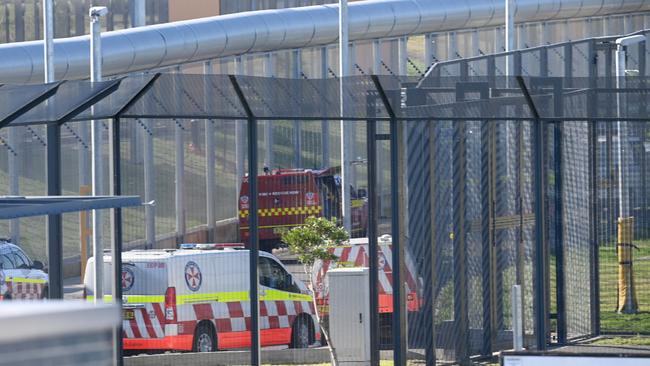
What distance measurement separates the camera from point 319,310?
11492 millimetres

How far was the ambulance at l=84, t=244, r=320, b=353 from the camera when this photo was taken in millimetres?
10602

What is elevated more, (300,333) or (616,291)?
(616,291)

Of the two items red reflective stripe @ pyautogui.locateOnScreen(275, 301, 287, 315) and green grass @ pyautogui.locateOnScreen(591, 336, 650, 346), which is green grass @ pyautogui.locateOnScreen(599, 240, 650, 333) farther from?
red reflective stripe @ pyautogui.locateOnScreen(275, 301, 287, 315)

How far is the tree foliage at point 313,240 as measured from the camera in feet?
38.7

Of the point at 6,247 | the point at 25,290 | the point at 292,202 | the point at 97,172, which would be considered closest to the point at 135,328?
the point at 25,290

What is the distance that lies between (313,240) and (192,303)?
139 centimetres

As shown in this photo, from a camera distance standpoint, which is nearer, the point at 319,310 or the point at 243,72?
the point at 319,310

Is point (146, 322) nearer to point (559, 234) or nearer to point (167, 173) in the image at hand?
point (559, 234)

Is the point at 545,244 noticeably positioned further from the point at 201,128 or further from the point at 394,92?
the point at 201,128

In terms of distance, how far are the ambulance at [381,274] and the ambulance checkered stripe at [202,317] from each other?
20.4 inches

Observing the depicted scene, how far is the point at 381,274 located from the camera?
11.0 metres

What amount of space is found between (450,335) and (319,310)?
51.6 inches

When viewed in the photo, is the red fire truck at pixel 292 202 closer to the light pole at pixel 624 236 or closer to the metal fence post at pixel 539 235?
the light pole at pixel 624 236

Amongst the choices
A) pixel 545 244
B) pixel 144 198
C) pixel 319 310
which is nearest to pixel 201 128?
pixel 144 198
